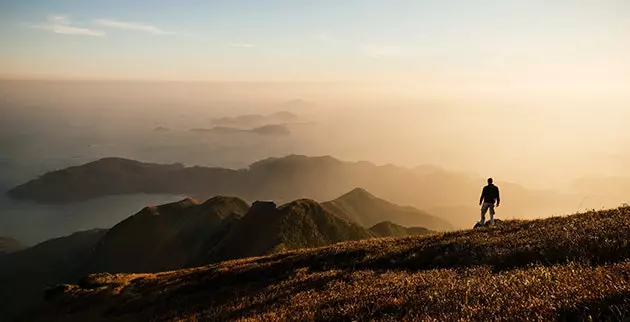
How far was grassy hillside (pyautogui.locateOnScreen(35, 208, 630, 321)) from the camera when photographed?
595cm

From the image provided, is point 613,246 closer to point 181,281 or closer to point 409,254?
point 409,254

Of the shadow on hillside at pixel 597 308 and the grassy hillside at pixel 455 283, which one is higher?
the shadow on hillside at pixel 597 308

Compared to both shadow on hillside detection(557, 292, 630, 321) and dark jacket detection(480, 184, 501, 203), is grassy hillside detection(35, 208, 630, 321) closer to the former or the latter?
shadow on hillside detection(557, 292, 630, 321)

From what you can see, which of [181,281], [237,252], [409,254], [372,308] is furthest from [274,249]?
[372,308]

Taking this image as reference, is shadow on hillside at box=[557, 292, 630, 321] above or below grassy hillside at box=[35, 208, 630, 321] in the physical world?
above

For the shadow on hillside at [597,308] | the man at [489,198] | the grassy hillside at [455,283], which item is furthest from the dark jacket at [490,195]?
the shadow on hillside at [597,308]

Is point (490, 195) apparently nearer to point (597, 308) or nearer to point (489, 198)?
point (489, 198)

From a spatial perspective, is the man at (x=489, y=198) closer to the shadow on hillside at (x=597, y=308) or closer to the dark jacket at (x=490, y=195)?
the dark jacket at (x=490, y=195)

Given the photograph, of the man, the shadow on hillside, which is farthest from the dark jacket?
the shadow on hillside

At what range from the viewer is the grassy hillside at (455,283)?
5.95 meters

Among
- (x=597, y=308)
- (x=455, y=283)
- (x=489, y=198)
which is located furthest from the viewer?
(x=489, y=198)

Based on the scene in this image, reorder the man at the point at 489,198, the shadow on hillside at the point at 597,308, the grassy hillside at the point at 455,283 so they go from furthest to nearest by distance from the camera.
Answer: the man at the point at 489,198, the grassy hillside at the point at 455,283, the shadow on hillside at the point at 597,308

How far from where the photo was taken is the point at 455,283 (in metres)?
10.3

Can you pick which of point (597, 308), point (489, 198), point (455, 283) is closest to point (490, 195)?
point (489, 198)
